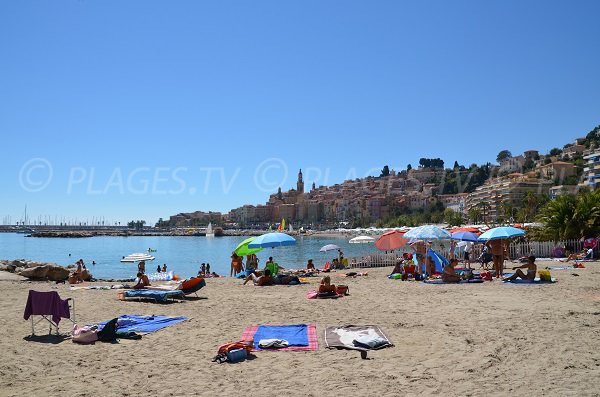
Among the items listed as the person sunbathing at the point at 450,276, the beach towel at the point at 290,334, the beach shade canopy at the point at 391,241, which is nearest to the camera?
the beach towel at the point at 290,334

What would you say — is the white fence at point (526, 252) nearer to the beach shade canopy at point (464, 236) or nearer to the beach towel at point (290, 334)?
the beach shade canopy at point (464, 236)

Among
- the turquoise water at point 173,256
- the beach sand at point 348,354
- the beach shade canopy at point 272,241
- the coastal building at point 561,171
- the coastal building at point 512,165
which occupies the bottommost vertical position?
the turquoise water at point 173,256

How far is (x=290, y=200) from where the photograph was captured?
641 feet

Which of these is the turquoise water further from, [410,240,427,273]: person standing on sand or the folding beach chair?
the folding beach chair

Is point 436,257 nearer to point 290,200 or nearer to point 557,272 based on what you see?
point 557,272

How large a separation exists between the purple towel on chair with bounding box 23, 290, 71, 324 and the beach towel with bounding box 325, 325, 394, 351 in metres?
4.24

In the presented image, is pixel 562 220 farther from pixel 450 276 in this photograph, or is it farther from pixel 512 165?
pixel 512 165

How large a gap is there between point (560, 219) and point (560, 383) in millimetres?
20162

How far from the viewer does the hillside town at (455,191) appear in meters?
98.1

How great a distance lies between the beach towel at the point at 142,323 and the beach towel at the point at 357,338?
2.99 metres

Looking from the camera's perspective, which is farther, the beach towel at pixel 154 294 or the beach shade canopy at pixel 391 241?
the beach shade canopy at pixel 391 241

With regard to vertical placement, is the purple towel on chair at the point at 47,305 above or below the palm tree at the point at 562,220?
below

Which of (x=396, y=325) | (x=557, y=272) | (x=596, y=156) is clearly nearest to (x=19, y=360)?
(x=396, y=325)

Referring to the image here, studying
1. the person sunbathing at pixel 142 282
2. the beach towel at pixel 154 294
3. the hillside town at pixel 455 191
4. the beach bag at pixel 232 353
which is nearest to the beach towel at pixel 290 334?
the beach bag at pixel 232 353
